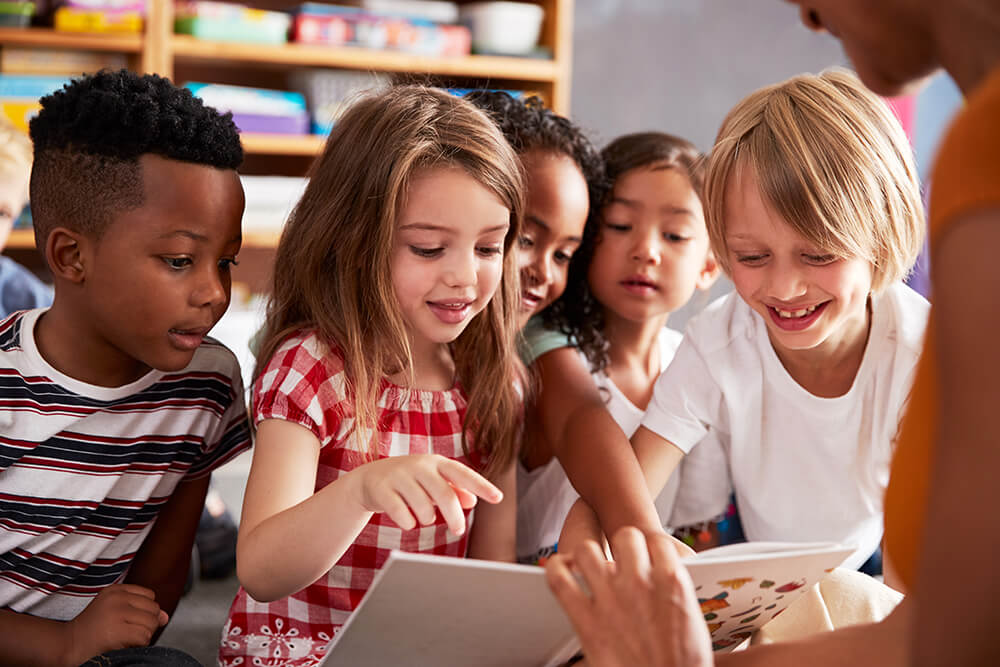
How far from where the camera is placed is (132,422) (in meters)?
1.09

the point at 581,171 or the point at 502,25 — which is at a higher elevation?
the point at 502,25

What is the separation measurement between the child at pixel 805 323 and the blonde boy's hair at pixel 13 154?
111 cm

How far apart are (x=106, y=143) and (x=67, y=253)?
0.41 ft

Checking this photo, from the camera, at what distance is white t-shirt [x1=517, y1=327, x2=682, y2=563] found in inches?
56.6

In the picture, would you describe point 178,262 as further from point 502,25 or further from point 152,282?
point 502,25

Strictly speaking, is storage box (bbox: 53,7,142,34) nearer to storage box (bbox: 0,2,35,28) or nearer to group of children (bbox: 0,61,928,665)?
storage box (bbox: 0,2,35,28)

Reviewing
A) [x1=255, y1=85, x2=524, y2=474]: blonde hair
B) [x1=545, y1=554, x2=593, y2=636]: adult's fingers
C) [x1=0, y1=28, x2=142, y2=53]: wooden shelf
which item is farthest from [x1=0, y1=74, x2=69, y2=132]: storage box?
[x1=545, y1=554, x2=593, y2=636]: adult's fingers

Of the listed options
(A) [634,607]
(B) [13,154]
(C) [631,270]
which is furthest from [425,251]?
(B) [13,154]

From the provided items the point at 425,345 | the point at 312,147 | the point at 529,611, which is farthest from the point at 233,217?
the point at 312,147

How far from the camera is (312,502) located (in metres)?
0.89

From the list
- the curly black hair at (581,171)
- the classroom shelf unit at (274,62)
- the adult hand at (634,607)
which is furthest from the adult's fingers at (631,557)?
the classroom shelf unit at (274,62)

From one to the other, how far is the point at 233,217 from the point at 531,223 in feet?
1.45

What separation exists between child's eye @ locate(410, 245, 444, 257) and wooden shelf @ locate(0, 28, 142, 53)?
6.57 ft

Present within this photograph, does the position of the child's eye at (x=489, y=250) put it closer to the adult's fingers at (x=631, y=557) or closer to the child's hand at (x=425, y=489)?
the child's hand at (x=425, y=489)
